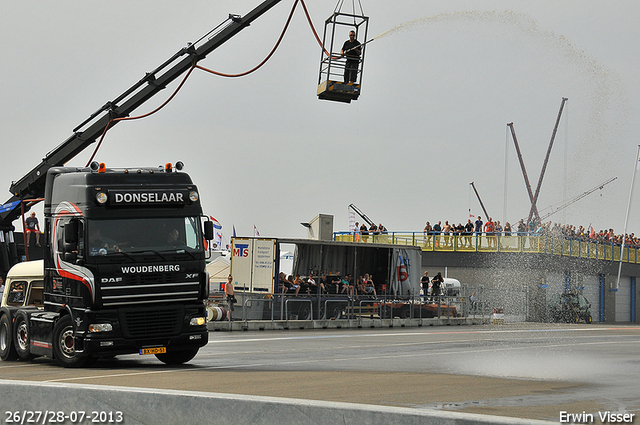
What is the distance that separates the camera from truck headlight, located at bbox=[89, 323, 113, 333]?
43.1 feet

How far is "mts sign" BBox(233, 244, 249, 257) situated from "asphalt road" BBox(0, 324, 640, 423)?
7123 millimetres

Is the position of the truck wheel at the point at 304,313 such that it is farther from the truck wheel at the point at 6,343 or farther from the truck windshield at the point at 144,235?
the truck windshield at the point at 144,235

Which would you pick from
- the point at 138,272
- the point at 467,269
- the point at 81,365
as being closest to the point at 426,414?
the point at 138,272

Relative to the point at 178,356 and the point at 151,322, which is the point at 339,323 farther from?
the point at 151,322

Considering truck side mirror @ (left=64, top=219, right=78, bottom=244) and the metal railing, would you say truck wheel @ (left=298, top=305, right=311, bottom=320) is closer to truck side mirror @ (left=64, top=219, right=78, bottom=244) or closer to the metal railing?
the metal railing

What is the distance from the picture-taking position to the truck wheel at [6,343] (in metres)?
15.5

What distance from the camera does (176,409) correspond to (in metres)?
6.68

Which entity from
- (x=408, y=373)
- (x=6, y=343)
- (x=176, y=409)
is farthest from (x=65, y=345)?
(x=176, y=409)

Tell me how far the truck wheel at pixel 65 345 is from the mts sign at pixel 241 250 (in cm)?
1431

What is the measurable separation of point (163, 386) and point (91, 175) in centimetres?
479

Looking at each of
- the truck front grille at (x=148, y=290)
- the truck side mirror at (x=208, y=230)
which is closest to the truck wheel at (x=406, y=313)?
the truck side mirror at (x=208, y=230)

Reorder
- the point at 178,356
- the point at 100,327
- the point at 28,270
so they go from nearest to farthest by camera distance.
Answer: the point at 100,327 → the point at 178,356 → the point at 28,270

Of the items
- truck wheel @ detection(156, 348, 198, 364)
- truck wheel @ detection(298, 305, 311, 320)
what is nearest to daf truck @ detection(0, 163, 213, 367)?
truck wheel @ detection(156, 348, 198, 364)

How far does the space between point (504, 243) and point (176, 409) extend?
40179 millimetres
